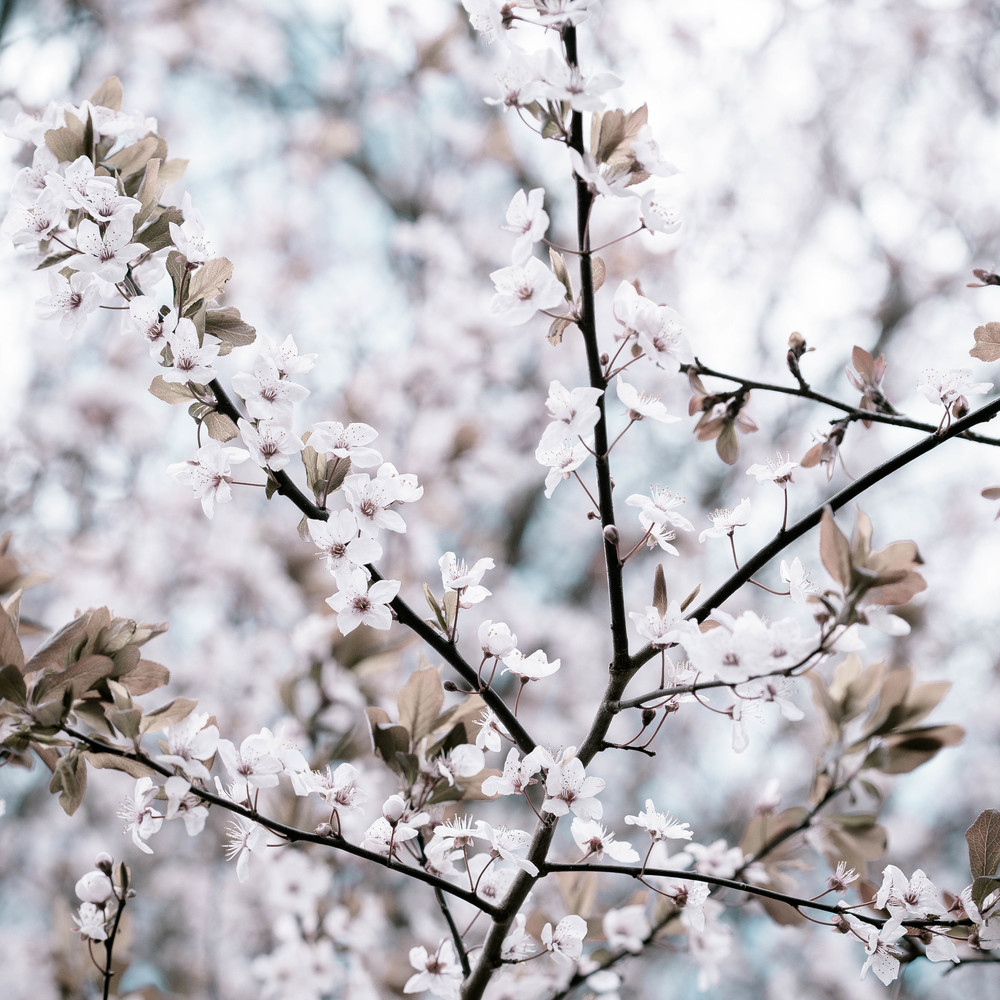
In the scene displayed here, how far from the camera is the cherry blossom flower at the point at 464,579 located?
0.70m

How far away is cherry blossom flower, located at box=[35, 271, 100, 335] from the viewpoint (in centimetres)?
70

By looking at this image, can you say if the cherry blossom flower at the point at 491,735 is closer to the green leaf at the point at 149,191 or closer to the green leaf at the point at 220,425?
the green leaf at the point at 220,425

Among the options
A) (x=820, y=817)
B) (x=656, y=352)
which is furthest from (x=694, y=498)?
(x=656, y=352)

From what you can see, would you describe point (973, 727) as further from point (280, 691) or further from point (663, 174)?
point (663, 174)

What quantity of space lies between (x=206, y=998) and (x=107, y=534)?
1875mm

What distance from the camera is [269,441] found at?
2.17 feet

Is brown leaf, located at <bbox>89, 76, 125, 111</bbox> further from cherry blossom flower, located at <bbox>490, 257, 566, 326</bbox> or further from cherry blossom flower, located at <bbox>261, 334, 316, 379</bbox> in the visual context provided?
cherry blossom flower, located at <bbox>490, 257, 566, 326</bbox>

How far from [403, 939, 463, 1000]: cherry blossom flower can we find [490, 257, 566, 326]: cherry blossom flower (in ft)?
2.01

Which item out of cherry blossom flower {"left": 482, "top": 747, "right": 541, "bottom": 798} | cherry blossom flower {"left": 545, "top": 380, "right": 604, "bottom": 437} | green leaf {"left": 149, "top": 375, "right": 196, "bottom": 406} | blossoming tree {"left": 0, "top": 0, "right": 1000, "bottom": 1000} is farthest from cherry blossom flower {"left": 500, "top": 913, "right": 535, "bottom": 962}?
green leaf {"left": 149, "top": 375, "right": 196, "bottom": 406}

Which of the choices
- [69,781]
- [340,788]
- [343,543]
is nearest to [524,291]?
[343,543]

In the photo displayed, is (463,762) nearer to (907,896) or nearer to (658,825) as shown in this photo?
(658,825)

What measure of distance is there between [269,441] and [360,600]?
Result: 0.51 feet

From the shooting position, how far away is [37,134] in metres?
0.75

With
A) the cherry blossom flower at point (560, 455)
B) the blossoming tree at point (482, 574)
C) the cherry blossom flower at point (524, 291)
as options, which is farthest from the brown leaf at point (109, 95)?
the cherry blossom flower at point (560, 455)
